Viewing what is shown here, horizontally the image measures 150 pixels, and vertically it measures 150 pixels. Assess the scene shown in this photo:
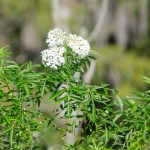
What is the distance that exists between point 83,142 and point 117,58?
17.8 meters

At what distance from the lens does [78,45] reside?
3.63 metres

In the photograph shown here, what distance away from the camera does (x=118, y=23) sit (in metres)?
23.6

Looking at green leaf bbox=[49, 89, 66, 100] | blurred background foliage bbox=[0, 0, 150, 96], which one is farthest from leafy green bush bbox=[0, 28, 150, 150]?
blurred background foliage bbox=[0, 0, 150, 96]

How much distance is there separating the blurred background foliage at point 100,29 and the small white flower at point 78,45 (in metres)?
16.1

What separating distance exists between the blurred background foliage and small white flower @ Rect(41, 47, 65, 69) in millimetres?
16115

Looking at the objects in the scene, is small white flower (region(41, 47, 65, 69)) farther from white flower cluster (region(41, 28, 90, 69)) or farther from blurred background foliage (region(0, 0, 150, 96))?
blurred background foliage (region(0, 0, 150, 96))

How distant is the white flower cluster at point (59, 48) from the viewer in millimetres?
3582

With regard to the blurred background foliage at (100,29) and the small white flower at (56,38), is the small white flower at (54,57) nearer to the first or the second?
the small white flower at (56,38)

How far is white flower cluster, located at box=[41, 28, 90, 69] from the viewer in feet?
11.8

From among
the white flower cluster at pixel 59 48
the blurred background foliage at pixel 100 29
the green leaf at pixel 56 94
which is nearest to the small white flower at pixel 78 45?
the white flower cluster at pixel 59 48

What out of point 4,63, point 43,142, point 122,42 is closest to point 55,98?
point 4,63

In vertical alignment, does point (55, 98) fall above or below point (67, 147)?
above

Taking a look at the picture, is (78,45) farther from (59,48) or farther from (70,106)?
(70,106)

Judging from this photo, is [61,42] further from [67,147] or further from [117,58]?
[117,58]
